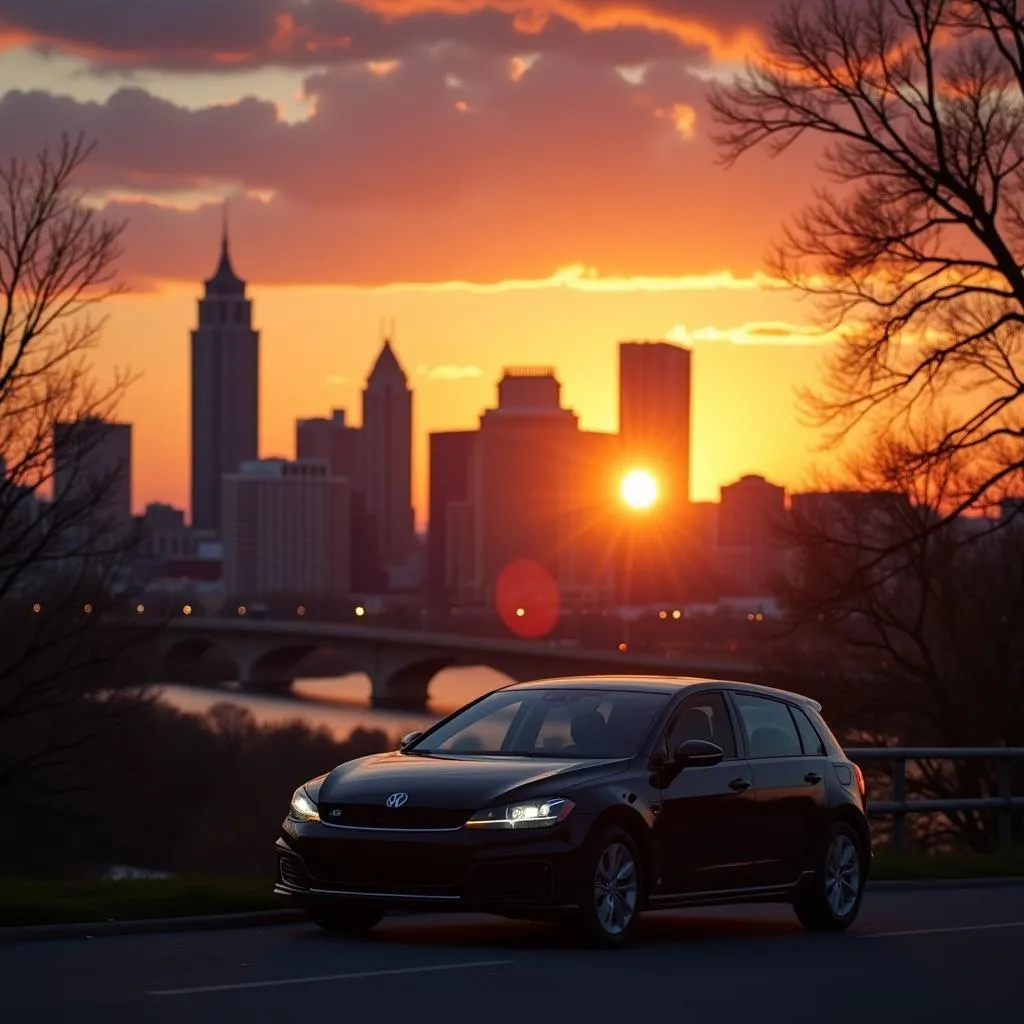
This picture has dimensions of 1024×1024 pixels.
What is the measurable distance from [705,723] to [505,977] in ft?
9.55

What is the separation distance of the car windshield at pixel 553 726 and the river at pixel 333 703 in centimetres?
6744

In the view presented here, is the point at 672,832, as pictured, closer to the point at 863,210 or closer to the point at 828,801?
the point at 828,801

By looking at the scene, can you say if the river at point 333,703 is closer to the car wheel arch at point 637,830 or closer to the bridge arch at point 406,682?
the bridge arch at point 406,682

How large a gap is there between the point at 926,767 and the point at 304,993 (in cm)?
2945

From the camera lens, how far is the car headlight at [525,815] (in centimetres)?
1058

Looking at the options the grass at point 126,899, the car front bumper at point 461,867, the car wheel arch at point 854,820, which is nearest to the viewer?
the car front bumper at point 461,867

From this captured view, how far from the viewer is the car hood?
35.1 ft

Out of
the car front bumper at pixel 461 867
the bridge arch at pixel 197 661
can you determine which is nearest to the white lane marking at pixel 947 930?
the car front bumper at pixel 461 867

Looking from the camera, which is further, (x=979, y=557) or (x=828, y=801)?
(x=979, y=557)

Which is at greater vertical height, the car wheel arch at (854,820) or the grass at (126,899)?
the car wheel arch at (854,820)

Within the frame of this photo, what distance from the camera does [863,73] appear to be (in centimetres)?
1997

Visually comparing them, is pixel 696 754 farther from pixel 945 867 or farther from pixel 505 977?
pixel 945 867

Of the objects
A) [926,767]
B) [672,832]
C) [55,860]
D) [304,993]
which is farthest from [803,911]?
[55,860]

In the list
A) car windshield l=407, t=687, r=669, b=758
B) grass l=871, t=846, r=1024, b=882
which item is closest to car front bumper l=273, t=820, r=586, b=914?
car windshield l=407, t=687, r=669, b=758
